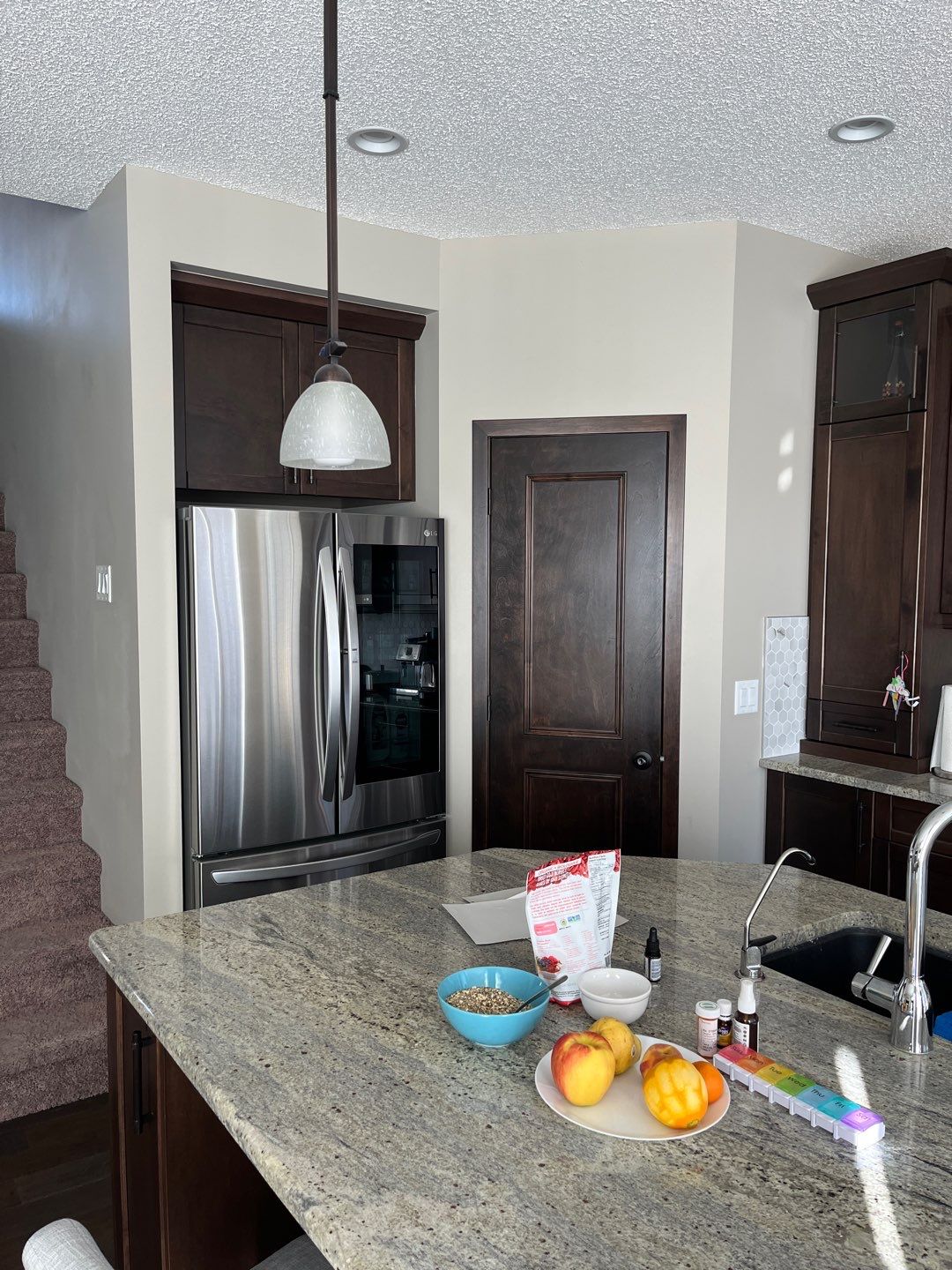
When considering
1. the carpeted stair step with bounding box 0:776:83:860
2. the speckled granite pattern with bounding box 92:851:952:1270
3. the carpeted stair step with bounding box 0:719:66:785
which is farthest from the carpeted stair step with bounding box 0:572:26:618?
the speckled granite pattern with bounding box 92:851:952:1270

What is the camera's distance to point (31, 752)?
12.9 ft

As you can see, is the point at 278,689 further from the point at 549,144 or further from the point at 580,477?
the point at 549,144

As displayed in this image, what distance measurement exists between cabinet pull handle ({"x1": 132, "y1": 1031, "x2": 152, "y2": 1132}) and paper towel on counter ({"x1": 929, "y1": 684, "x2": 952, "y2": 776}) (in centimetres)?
275

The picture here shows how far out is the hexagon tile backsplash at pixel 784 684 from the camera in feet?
12.0

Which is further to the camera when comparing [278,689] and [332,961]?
[278,689]

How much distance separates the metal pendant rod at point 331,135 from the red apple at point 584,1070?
126cm

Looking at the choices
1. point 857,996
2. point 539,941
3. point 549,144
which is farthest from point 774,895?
point 549,144

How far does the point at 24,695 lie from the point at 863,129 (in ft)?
12.4

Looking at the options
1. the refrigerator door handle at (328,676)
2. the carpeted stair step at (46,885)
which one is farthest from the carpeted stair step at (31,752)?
the refrigerator door handle at (328,676)

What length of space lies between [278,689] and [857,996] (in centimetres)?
201

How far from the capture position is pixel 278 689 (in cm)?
317

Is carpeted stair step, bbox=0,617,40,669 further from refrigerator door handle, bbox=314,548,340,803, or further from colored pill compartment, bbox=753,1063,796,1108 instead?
→ colored pill compartment, bbox=753,1063,796,1108

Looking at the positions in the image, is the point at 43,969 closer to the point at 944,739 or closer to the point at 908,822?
the point at 908,822

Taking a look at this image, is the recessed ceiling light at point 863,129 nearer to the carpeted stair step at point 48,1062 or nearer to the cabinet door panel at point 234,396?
the cabinet door panel at point 234,396
